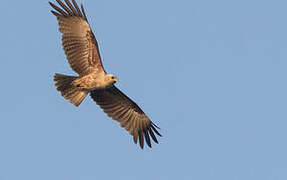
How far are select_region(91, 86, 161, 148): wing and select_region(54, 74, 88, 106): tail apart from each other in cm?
106

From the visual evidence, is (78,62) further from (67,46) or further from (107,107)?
(107,107)

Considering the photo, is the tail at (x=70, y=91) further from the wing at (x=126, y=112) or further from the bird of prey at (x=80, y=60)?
the wing at (x=126, y=112)

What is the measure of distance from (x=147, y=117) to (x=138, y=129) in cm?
49

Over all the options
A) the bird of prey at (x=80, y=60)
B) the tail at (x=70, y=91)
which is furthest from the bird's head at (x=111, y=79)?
the tail at (x=70, y=91)

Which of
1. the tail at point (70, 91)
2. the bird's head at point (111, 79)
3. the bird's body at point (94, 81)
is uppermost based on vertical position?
the bird's head at point (111, 79)

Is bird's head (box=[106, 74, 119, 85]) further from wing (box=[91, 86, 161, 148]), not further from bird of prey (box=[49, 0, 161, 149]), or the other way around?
wing (box=[91, 86, 161, 148])

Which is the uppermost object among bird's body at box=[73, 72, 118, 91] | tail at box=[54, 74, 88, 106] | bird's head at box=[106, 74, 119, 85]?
bird's head at box=[106, 74, 119, 85]

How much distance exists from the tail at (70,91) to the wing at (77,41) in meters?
0.42

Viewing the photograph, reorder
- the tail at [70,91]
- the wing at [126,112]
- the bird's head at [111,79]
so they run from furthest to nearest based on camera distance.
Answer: the wing at [126,112]
the tail at [70,91]
the bird's head at [111,79]

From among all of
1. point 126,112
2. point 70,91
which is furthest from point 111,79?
point 126,112

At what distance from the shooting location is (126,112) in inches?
671

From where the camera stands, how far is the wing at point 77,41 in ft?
51.3

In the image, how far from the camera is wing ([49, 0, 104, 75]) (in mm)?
15625

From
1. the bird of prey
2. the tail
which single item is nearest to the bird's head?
the bird of prey
